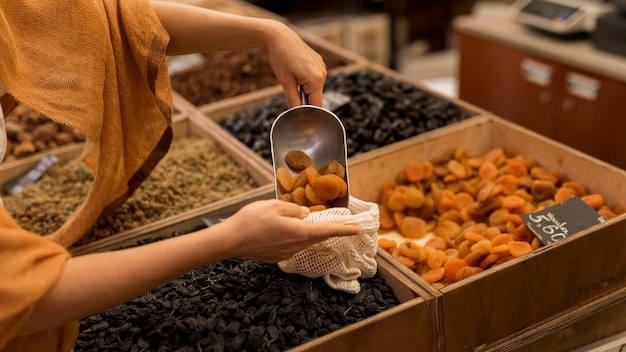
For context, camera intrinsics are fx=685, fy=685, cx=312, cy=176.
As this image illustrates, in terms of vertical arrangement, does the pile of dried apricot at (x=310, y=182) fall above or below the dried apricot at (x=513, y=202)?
above

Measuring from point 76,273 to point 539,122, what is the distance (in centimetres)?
234

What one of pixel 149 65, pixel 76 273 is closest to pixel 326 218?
pixel 76 273

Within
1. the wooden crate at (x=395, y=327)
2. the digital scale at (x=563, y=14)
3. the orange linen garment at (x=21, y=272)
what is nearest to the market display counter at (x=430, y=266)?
the wooden crate at (x=395, y=327)

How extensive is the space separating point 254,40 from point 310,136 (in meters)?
0.29

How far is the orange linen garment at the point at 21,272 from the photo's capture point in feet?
3.26

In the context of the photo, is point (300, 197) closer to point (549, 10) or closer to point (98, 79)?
point (98, 79)

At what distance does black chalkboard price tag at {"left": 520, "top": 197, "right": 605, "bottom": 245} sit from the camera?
160 centimetres

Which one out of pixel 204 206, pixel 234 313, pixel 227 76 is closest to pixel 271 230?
pixel 234 313

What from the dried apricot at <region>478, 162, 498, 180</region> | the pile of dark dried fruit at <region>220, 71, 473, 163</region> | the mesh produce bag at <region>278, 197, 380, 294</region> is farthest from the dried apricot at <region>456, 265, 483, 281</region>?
the pile of dark dried fruit at <region>220, 71, 473, 163</region>

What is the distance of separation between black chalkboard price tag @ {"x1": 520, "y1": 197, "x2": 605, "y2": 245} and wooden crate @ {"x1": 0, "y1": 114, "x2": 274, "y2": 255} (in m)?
0.70

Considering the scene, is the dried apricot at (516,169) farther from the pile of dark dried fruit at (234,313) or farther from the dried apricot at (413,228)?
the pile of dark dried fruit at (234,313)

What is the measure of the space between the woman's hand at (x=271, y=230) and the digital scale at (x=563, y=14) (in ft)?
6.59

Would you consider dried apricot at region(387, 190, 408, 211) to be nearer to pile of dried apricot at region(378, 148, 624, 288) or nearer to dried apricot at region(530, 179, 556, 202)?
pile of dried apricot at region(378, 148, 624, 288)

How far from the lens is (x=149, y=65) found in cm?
159
